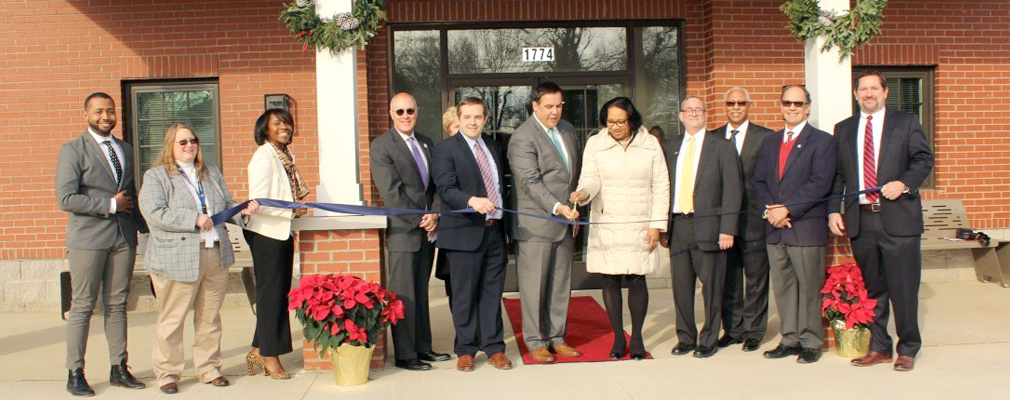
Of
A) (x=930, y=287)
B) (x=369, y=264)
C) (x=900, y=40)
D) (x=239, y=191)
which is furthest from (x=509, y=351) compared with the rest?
(x=900, y=40)

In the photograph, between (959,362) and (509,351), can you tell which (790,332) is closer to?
(959,362)

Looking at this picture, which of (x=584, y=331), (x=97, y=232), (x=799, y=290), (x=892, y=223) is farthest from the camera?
(x=584, y=331)

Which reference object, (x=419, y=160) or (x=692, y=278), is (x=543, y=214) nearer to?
(x=419, y=160)

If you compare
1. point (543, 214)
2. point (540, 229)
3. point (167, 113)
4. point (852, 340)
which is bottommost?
point (852, 340)

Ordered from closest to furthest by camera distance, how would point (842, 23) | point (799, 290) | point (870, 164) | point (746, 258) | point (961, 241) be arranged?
1. point (870, 164)
2. point (799, 290)
3. point (842, 23)
4. point (746, 258)
5. point (961, 241)

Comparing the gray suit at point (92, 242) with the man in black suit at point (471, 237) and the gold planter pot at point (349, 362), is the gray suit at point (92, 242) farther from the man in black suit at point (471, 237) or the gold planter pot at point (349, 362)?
the man in black suit at point (471, 237)

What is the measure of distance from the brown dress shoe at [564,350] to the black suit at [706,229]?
0.74m

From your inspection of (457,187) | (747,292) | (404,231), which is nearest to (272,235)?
(404,231)

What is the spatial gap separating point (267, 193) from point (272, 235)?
27 cm

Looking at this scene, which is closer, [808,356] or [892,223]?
[892,223]

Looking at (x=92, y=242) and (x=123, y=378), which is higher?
(x=92, y=242)

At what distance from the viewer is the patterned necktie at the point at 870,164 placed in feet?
18.4

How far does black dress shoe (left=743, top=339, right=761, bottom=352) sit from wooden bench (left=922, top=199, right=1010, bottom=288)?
3.61 meters

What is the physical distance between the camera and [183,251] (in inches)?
211
